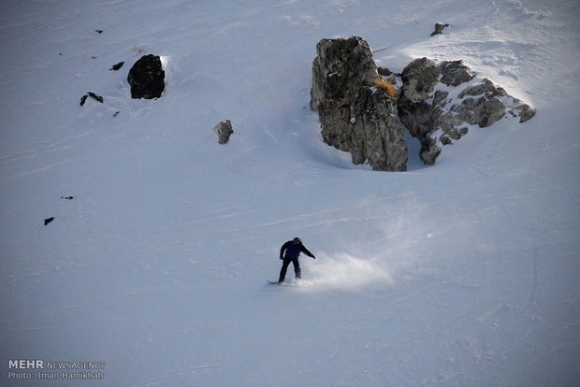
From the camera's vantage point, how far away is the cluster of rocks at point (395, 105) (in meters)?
19.7

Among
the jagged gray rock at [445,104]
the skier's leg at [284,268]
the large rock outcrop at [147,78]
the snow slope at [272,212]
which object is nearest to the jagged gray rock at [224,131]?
the snow slope at [272,212]

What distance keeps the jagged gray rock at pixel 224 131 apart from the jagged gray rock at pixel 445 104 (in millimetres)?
9132

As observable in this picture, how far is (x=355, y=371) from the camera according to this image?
388 inches

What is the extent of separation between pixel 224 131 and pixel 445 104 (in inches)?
446

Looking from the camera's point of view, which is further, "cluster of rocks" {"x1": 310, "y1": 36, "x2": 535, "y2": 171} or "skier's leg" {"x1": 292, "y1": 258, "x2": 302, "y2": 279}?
"cluster of rocks" {"x1": 310, "y1": 36, "x2": 535, "y2": 171}

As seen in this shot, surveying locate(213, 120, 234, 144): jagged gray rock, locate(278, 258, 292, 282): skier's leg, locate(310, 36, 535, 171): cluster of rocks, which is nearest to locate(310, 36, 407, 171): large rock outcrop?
locate(310, 36, 535, 171): cluster of rocks

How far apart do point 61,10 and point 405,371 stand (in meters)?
37.6

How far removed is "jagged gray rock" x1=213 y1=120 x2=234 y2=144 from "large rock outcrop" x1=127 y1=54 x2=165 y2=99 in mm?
6229

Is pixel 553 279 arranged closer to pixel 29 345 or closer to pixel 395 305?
pixel 395 305

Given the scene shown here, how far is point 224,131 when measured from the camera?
22609 millimetres

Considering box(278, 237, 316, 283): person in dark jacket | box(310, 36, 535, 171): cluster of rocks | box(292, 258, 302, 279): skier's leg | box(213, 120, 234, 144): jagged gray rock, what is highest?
box(310, 36, 535, 171): cluster of rocks

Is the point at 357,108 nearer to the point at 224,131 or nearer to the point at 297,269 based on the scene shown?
the point at 224,131

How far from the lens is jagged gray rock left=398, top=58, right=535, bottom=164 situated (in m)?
19.4

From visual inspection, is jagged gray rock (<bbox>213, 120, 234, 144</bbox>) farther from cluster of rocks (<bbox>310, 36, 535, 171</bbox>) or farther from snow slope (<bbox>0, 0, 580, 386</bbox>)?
cluster of rocks (<bbox>310, 36, 535, 171</bbox>)
